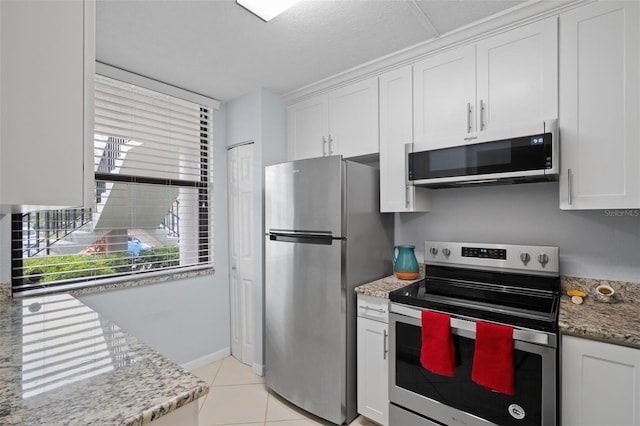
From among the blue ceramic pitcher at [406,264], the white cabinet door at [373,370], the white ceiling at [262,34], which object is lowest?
the white cabinet door at [373,370]

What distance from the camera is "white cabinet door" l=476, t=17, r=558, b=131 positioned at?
65.6 inches

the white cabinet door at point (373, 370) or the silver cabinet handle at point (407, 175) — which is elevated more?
the silver cabinet handle at point (407, 175)

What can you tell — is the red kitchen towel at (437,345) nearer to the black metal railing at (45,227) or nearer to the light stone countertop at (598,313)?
the light stone countertop at (598,313)

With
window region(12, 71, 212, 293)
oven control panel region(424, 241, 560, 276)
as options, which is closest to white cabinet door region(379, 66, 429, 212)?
oven control panel region(424, 241, 560, 276)

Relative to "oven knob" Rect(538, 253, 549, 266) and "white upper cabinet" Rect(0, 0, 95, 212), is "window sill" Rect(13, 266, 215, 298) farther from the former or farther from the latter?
"oven knob" Rect(538, 253, 549, 266)

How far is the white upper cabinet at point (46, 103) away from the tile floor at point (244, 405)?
6.52ft

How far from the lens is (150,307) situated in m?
2.51

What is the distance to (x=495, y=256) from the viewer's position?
202 cm

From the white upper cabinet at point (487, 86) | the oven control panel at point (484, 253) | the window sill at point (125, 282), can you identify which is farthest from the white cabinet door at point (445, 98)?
the window sill at point (125, 282)

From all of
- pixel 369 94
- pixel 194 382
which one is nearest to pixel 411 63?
pixel 369 94

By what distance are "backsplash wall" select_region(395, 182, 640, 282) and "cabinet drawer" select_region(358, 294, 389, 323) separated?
64cm

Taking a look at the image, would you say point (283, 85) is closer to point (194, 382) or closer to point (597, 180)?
point (597, 180)

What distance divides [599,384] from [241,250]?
253 cm

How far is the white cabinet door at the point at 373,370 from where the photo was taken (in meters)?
1.90
